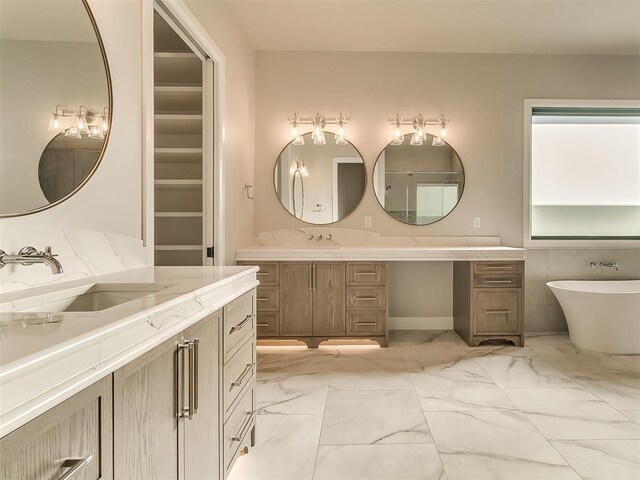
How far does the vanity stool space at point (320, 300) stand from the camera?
128 inches

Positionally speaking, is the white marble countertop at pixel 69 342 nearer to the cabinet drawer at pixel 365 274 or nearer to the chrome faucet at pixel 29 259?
the chrome faucet at pixel 29 259

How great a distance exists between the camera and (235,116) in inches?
123

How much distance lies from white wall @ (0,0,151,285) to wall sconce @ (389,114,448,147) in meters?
2.58

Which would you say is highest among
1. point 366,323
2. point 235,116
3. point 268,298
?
point 235,116

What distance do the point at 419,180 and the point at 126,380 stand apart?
345 centimetres

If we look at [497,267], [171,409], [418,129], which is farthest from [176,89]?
[497,267]

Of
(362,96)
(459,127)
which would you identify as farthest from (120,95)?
(459,127)

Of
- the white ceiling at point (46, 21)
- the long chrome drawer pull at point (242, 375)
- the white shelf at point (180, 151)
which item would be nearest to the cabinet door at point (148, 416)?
the long chrome drawer pull at point (242, 375)

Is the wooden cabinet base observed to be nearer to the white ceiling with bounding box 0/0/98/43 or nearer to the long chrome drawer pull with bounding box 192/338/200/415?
the long chrome drawer pull with bounding box 192/338/200/415

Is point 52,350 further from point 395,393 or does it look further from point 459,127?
point 459,127

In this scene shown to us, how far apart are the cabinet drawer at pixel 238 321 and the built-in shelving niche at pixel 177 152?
1113 millimetres

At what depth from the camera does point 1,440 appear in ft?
1.65

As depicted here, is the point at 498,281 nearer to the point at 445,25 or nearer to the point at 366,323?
the point at 366,323

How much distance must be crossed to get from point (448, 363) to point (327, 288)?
1.08 m
